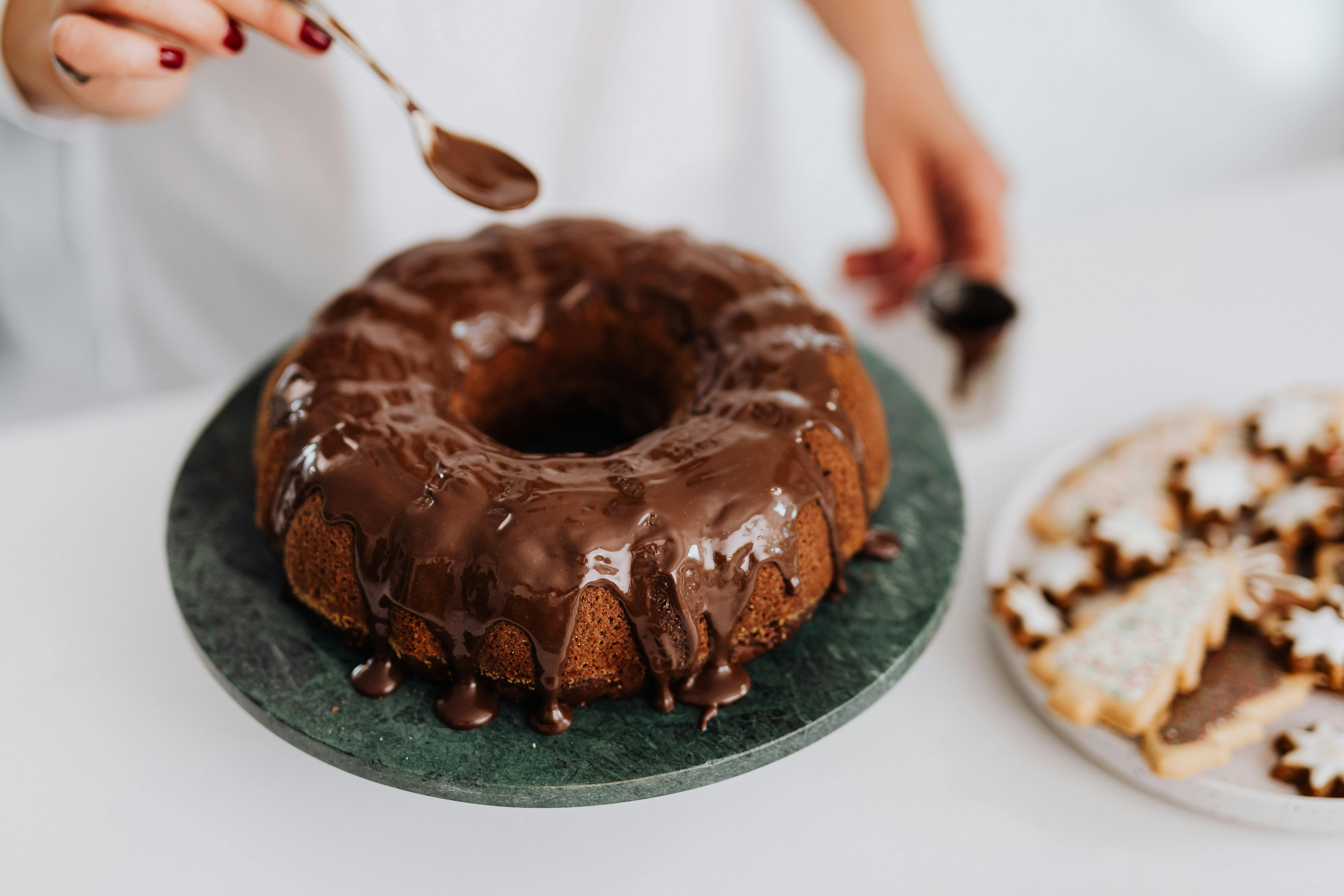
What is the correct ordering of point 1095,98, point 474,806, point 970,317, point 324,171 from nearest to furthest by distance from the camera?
point 474,806
point 970,317
point 324,171
point 1095,98

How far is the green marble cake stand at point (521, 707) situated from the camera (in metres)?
0.89

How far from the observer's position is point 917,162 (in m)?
1.72

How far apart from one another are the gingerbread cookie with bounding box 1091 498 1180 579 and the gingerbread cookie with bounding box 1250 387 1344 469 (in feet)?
0.71

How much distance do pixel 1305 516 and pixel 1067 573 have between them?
0.98 feet

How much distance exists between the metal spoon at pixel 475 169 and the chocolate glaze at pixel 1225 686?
0.87 meters

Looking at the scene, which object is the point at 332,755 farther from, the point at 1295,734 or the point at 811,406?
the point at 1295,734

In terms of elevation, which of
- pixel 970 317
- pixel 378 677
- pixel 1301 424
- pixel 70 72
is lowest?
pixel 378 677

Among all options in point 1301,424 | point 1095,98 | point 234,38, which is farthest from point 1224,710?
point 1095,98

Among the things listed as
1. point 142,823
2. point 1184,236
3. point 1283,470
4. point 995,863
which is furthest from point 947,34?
point 142,823

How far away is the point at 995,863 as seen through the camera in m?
1.01

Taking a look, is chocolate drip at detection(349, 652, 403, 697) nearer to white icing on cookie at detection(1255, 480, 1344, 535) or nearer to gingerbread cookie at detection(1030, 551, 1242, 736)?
gingerbread cookie at detection(1030, 551, 1242, 736)

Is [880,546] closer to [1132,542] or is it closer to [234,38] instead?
[1132,542]

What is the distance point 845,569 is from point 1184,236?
122 cm

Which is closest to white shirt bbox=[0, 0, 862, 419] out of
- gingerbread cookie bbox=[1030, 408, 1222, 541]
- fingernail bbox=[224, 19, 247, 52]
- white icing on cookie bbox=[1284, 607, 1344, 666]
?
fingernail bbox=[224, 19, 247, 52]
